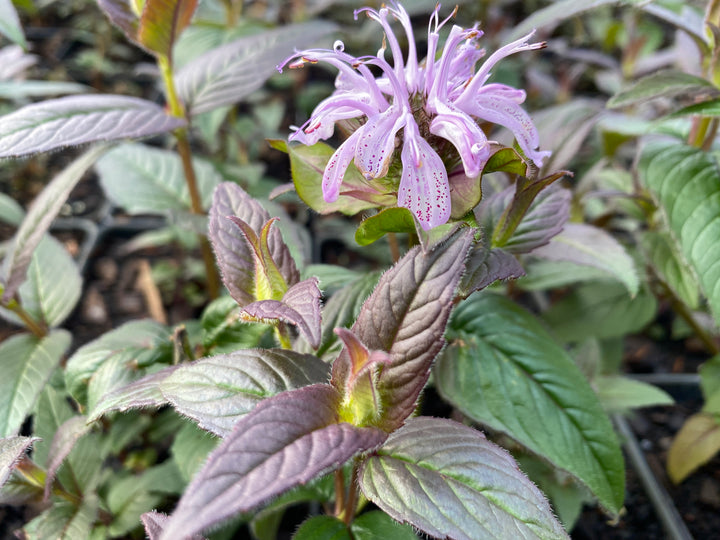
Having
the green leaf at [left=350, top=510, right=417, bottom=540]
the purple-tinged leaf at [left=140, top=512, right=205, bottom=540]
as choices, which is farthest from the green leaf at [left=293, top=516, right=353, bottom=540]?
the purple-tinged leaf at [left=140, top=512, right=205, bottom=540]

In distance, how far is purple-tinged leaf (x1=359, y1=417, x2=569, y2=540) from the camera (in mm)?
402

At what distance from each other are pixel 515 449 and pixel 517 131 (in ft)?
1.63

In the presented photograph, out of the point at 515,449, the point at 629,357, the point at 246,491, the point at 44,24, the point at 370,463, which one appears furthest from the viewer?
the point at 44,24

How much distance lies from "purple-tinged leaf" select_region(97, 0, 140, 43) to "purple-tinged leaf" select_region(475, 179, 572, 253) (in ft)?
1.69

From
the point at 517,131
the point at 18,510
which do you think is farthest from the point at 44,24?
the point at 517,131

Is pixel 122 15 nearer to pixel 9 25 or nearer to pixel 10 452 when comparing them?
pixel 9 25

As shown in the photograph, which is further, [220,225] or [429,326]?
[220,225]

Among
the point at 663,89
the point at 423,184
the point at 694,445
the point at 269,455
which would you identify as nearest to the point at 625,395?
the point at 694,445

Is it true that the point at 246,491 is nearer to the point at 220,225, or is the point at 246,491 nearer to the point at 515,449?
the point at 220,225

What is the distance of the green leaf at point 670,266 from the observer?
2.67 feet

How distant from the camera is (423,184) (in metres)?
0.49

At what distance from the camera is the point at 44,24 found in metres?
2.08

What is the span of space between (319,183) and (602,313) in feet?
2.14

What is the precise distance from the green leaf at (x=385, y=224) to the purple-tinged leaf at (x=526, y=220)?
0.12 m
